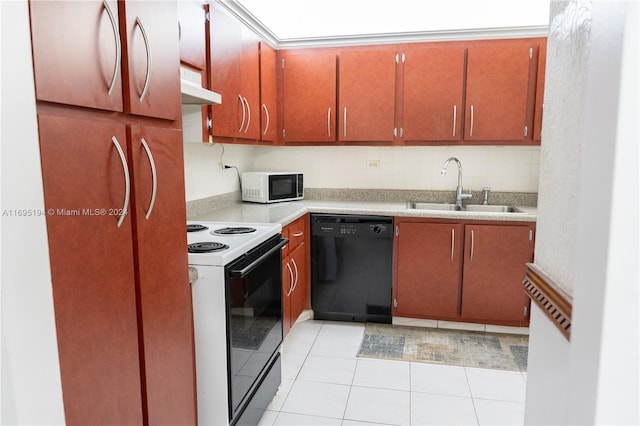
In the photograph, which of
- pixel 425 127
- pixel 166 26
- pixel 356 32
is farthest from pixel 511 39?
pixel 166 26

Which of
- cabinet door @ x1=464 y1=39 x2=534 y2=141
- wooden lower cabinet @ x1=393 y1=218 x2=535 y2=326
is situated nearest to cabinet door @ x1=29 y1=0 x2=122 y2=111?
wooden lower cabinet @ x1=393 y1=218 x2=535 y2=326

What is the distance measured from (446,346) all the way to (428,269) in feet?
1.82

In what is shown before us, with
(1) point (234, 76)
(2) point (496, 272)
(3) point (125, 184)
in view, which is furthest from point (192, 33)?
(2) point (496, 272)

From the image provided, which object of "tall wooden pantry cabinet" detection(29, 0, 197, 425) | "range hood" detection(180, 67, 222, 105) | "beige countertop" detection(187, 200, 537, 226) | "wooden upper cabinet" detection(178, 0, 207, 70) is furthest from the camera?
"beige countertop" detection(187, 200, 537, 226)

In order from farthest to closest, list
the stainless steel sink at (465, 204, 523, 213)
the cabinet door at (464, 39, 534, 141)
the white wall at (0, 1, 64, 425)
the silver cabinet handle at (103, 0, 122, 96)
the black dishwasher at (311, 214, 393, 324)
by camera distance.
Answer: the stainless steel sink at (465, 204, 523, 213) < the black dishwasher at (311, 214, 393, 324) < the cabinet door at (464, 39, 534, 141) < the silver cabinet handle at (103, 0, 122, 96) < the white wall at (0, 1, 64, 425)

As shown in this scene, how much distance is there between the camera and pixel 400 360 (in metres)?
2.87

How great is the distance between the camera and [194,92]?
1.80 m

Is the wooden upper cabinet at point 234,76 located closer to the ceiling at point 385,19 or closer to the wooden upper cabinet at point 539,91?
the ceiling at point 385,19

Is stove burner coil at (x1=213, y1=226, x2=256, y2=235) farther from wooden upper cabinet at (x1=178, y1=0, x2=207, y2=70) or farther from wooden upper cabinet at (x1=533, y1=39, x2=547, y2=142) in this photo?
wooden upper cabinet at (x1=533, y1=39, x2=547, y2=142)

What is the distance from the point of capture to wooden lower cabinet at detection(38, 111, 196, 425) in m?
0.96

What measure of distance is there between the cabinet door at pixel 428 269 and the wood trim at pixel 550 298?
2.13 m

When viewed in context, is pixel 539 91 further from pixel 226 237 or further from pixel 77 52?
pixel 77 52

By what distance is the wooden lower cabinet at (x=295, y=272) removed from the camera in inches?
114

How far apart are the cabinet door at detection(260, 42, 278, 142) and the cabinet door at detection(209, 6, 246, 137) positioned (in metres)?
0.41
